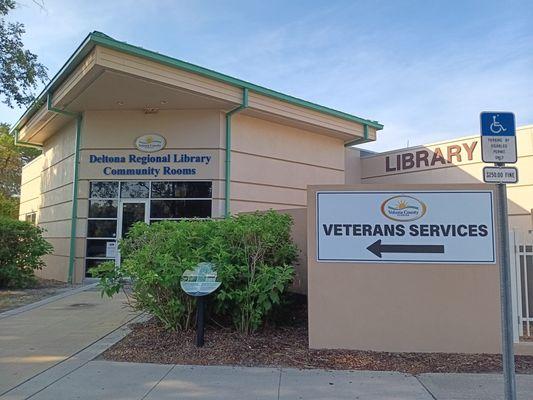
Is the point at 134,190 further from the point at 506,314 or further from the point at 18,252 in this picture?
the point at 506,314

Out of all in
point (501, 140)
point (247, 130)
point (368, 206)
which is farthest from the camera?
point (247, 130)

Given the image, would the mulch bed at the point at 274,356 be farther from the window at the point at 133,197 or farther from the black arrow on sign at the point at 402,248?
the window at the point at 133,197

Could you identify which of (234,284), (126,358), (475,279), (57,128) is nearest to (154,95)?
(57,128)

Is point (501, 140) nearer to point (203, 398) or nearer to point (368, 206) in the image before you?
point (368, 206)

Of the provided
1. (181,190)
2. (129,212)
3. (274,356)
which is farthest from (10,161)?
(274,356)

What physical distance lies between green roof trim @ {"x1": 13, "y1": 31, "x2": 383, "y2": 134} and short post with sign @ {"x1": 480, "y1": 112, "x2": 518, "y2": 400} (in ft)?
31.9

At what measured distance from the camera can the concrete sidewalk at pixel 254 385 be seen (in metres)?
4.96

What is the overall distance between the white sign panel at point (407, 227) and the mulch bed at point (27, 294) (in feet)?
23.4

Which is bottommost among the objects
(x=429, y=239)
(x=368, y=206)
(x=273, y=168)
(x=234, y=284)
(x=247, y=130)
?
(x=234, y=284)

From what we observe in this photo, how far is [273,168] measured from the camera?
1644 centimetres

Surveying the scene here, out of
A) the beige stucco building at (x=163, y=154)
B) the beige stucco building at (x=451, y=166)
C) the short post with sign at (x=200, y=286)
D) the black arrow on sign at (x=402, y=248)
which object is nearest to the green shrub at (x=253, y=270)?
the short post with sign at (x=200, y=286)

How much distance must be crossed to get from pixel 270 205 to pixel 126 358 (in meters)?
10.2

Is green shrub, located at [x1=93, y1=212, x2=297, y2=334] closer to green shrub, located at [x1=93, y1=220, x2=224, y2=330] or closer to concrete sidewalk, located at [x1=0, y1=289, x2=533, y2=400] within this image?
green shrub, located at [x1=93, y1=220, x2=224, y2=330]

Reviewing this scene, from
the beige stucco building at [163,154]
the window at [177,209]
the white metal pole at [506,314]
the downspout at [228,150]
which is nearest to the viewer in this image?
the white metal pole at [506,314]
